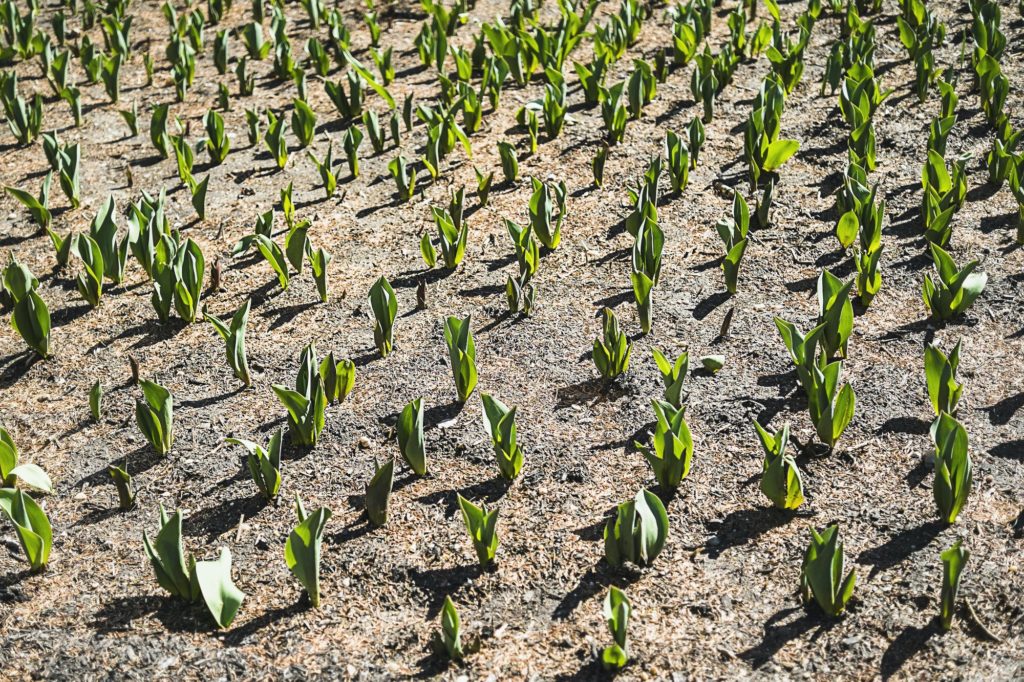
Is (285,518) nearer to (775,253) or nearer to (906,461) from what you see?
(906,461)

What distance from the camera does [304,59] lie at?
638 cm

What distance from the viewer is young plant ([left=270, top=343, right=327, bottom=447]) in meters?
3.22

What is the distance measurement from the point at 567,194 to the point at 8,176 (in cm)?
273

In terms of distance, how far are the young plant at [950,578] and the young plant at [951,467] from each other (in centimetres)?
25

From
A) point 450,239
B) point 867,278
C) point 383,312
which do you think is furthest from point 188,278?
point 867,278

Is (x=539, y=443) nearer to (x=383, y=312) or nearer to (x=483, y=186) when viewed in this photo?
(x=383, y=312)

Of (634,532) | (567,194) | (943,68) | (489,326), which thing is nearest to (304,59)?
(567,194)

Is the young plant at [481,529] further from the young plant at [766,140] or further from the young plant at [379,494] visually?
the young plant at [766,140]

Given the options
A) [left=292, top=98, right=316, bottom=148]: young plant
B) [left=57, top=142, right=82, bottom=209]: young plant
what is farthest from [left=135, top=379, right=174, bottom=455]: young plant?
[left=292, top=98, right=316, bottom=148]: young plant

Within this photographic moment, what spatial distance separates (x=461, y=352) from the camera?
3.41 m

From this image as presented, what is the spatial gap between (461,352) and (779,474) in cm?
107

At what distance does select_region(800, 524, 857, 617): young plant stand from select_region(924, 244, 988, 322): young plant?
4.44 feet

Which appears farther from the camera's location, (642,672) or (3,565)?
(3,565)

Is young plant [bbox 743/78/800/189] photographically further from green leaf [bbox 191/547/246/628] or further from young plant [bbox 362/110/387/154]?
green leaf [bbox 191/547/246/628]
